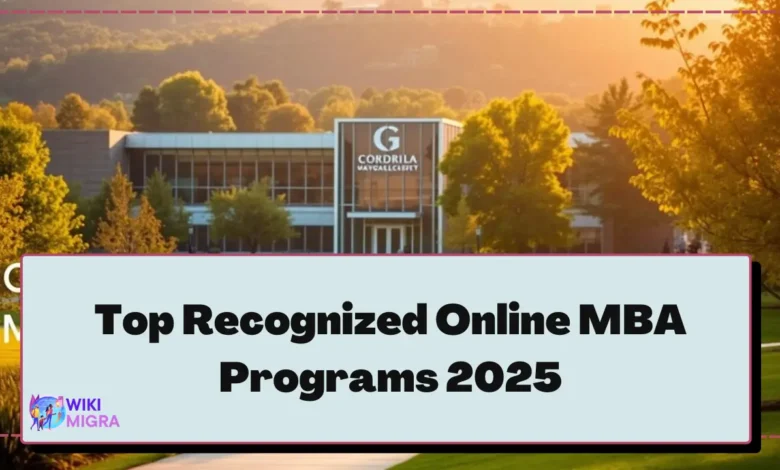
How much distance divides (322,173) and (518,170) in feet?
155

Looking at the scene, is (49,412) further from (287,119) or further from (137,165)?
(287,119)

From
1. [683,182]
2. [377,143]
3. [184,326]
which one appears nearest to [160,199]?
[377,143]

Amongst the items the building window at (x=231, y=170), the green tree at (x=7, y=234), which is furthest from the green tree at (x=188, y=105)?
the green tree at (x=7, y=234)

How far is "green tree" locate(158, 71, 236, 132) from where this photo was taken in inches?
7175

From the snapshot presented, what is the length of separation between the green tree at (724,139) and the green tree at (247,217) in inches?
2668

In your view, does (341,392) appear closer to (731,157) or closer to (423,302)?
(423,302)

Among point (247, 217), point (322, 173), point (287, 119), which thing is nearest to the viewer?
point (247, 217)

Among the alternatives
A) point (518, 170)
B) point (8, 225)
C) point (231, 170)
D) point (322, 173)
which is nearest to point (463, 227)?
point (518, 170)

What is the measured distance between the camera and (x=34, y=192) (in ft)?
133

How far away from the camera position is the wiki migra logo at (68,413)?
7910 mm

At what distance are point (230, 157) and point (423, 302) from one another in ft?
318

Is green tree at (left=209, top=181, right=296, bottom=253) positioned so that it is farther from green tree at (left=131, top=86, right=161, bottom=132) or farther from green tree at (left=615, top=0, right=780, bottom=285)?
green tree at (left=131, top=86, right=161, bottom=132)

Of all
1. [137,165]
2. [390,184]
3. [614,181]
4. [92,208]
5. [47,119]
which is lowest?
[92,208]

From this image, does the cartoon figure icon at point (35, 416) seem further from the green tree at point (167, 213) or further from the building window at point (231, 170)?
the building window at point (231, 170)
